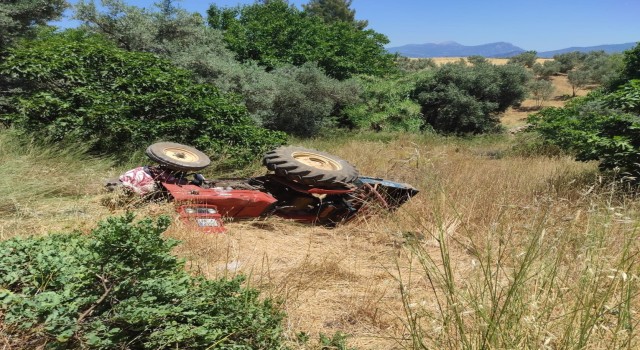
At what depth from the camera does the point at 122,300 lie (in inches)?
87.1

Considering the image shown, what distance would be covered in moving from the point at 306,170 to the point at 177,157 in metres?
1.51

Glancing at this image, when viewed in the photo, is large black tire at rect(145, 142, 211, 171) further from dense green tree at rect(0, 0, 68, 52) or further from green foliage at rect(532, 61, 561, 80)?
green foliage at rect(532, 61, 561, 80)

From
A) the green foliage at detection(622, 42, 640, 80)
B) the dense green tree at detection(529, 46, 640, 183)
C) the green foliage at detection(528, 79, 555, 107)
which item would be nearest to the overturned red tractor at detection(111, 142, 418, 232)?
the dense green tree at detection(529, 46, 640, 183)

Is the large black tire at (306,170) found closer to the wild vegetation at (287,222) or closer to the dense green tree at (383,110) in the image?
the wild vegetation at (287,222)

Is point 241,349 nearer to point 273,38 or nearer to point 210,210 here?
point 210,210

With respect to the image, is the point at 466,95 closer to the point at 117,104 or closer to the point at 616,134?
the point at 616,134

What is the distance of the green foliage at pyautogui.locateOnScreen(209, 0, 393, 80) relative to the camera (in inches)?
618

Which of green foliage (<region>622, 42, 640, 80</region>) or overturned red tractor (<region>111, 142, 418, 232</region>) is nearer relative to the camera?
overturned red tractor (<region>111, 142, 418, 232</region>)

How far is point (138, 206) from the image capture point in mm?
4430

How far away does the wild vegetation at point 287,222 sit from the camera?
2.04 meters

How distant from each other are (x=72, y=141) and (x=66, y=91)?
0.97m

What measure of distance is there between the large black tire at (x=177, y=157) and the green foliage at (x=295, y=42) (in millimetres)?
10380

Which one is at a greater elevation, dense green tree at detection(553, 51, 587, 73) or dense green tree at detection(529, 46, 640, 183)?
dense green tree at detection(553, 51, 587, 73)

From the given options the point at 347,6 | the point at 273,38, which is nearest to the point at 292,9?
the point at 273,38
